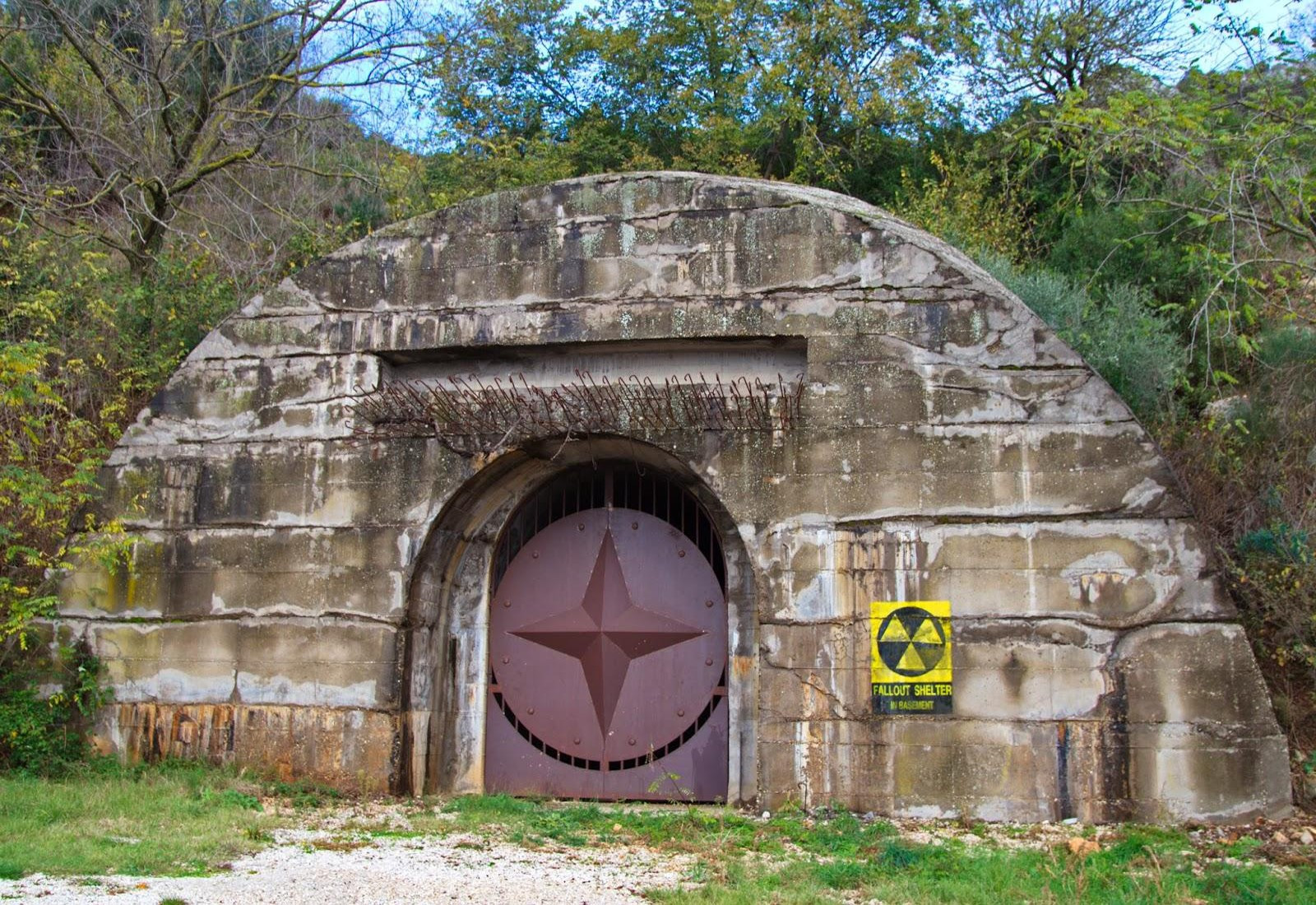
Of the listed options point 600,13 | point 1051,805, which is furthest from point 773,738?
point 600,13

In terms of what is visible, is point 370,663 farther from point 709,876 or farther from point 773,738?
point 709,876

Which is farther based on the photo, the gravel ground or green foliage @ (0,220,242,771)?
green foliage @ (0,220,242,771)

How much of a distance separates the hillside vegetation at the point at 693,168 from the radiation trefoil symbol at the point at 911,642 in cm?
216

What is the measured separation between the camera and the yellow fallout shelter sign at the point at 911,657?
301 inches

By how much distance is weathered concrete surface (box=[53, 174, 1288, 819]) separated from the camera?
24.6 ft

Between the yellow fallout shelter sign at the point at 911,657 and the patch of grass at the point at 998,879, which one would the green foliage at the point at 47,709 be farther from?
the yellow fallout shelter sign at the point at 911,657

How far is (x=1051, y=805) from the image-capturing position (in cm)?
739

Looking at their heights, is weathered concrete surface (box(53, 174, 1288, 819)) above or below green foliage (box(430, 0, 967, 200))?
below

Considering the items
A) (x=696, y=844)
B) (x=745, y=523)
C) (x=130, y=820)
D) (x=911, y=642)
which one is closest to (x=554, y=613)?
(x=745, y=523)

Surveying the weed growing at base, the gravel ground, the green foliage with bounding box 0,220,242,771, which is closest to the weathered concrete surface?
the green foliage with bounding box 0,220,242,771

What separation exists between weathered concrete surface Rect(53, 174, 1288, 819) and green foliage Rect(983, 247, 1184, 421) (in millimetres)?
2771

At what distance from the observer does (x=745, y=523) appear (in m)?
8.07

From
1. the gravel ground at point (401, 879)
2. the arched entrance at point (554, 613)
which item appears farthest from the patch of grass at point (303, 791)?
the gravel ground at point (401, 879)

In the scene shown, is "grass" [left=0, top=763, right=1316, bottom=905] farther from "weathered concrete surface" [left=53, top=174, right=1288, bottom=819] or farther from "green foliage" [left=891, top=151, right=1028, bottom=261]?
"green foliage" [left=891, top=151, right=1028, bottom=261]
